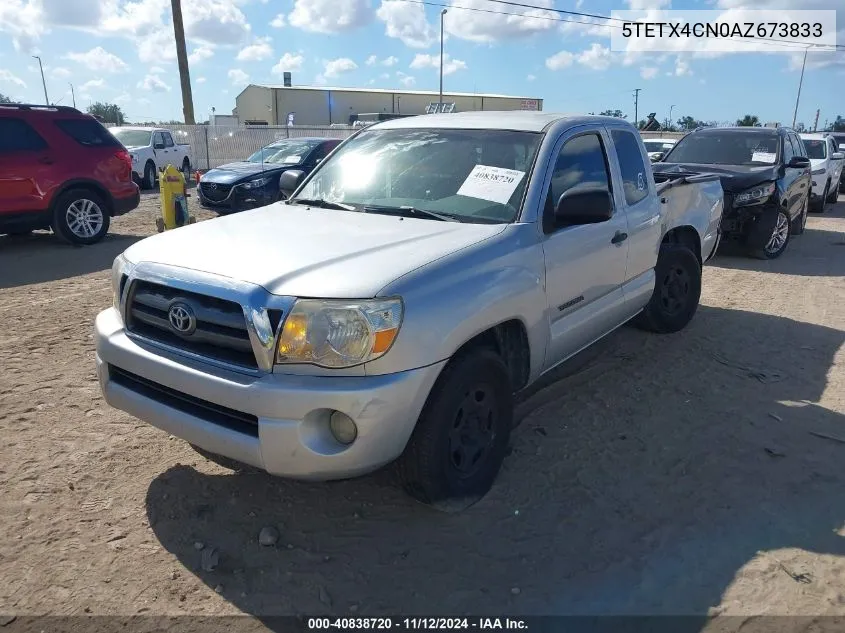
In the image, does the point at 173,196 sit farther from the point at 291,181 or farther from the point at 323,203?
the point at 323,203

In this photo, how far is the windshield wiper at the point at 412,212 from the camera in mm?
3454

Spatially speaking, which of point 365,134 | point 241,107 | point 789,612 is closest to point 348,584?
point 789,612

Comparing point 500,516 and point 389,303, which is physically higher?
point 389,303

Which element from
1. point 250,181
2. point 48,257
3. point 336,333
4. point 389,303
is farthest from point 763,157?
point 48,257

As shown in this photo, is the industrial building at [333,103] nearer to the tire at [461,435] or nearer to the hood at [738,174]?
the hood at [738,174]

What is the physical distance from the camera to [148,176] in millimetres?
18562

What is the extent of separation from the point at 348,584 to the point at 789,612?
1.76 m

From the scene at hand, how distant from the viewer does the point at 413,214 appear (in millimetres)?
3562

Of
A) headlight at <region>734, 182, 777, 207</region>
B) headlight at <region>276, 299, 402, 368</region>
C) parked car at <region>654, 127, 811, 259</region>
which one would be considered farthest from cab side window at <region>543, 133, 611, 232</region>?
headlight at <region>734, 182, 777, 207</region>

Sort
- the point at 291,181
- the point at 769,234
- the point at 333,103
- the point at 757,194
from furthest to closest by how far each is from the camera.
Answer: the point at 333,103, the point at 769,234, the point at 757,194, the point at 291,181

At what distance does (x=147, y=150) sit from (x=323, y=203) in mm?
16729

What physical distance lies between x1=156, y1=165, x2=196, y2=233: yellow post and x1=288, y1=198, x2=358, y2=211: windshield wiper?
6.94 meters

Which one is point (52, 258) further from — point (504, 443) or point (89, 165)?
point (504, 443)

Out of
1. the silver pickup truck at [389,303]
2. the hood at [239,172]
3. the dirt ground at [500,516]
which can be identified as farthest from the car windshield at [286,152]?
the silver pickup truck at [389,303]
